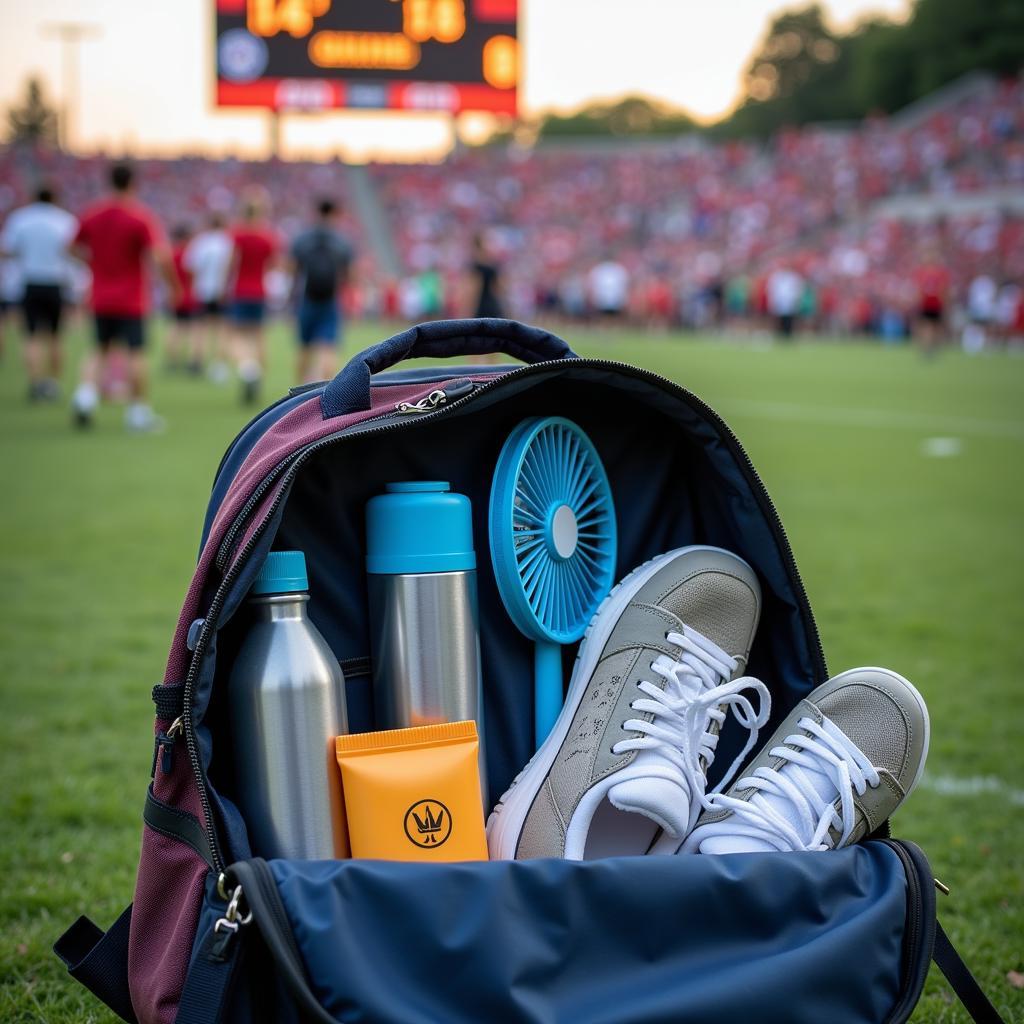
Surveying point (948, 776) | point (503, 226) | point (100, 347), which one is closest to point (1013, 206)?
point (503, 226)

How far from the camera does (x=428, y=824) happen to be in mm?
1739

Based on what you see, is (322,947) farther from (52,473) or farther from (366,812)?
(52,473)

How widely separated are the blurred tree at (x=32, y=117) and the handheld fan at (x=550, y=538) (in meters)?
117

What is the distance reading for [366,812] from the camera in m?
1.71

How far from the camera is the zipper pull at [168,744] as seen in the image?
5.39 ft

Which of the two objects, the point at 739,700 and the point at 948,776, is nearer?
the point at 739,700

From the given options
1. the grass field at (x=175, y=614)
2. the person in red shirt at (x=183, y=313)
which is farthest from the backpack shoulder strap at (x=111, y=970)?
the person in red shirt at (x=183, y=313)

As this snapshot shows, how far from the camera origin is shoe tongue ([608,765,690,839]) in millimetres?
1768

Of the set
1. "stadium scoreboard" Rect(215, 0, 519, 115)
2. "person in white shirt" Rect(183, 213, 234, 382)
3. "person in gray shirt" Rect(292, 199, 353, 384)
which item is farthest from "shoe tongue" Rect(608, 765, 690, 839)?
"stadium scoreboard" Rect(215, 0, 519, 115)

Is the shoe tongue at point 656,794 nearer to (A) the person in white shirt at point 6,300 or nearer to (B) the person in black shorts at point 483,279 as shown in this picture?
(B) the person in black shorts at point 483,279

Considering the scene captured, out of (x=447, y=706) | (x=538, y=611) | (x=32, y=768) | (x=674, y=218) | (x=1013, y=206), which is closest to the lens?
(x=447, y=706)

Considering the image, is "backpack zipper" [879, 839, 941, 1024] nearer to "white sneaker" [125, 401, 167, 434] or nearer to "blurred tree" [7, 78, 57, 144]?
"white sneaker" [125, 401, 167, 434]

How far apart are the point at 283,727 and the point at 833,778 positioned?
79cm

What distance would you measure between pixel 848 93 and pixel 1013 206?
42.7 meters
